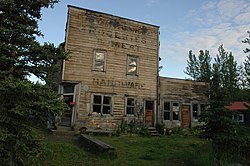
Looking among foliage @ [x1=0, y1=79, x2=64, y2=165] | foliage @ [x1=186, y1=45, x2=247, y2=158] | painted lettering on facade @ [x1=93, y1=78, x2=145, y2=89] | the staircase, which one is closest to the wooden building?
the staircase

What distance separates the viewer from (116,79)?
1656cm

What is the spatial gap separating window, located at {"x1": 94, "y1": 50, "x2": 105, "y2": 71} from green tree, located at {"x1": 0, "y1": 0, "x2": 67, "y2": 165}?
10069 mm

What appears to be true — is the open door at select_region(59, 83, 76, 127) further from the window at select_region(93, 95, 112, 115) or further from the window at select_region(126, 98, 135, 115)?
the window at select_region(126, 98, 135, 115)

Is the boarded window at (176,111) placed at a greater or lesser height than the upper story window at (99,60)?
lesser

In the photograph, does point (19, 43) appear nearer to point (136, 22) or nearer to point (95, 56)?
point (95, 56)

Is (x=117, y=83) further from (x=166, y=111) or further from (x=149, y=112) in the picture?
(x=166, y=111)

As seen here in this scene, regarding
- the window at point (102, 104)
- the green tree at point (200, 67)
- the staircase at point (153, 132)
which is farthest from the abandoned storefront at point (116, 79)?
the green tree at point (200, 67)

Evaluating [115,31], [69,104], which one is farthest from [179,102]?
[69,104]

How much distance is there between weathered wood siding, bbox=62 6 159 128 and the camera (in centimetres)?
1536

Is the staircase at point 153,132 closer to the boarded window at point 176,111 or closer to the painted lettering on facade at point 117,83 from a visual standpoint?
the boarded window at point 176,111

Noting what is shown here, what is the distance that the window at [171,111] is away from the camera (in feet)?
60.4

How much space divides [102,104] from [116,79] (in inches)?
86.4

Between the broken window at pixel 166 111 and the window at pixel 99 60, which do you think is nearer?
the window at pixel 99 60

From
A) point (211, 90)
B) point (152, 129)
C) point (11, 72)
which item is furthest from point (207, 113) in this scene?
point (152, 129)
